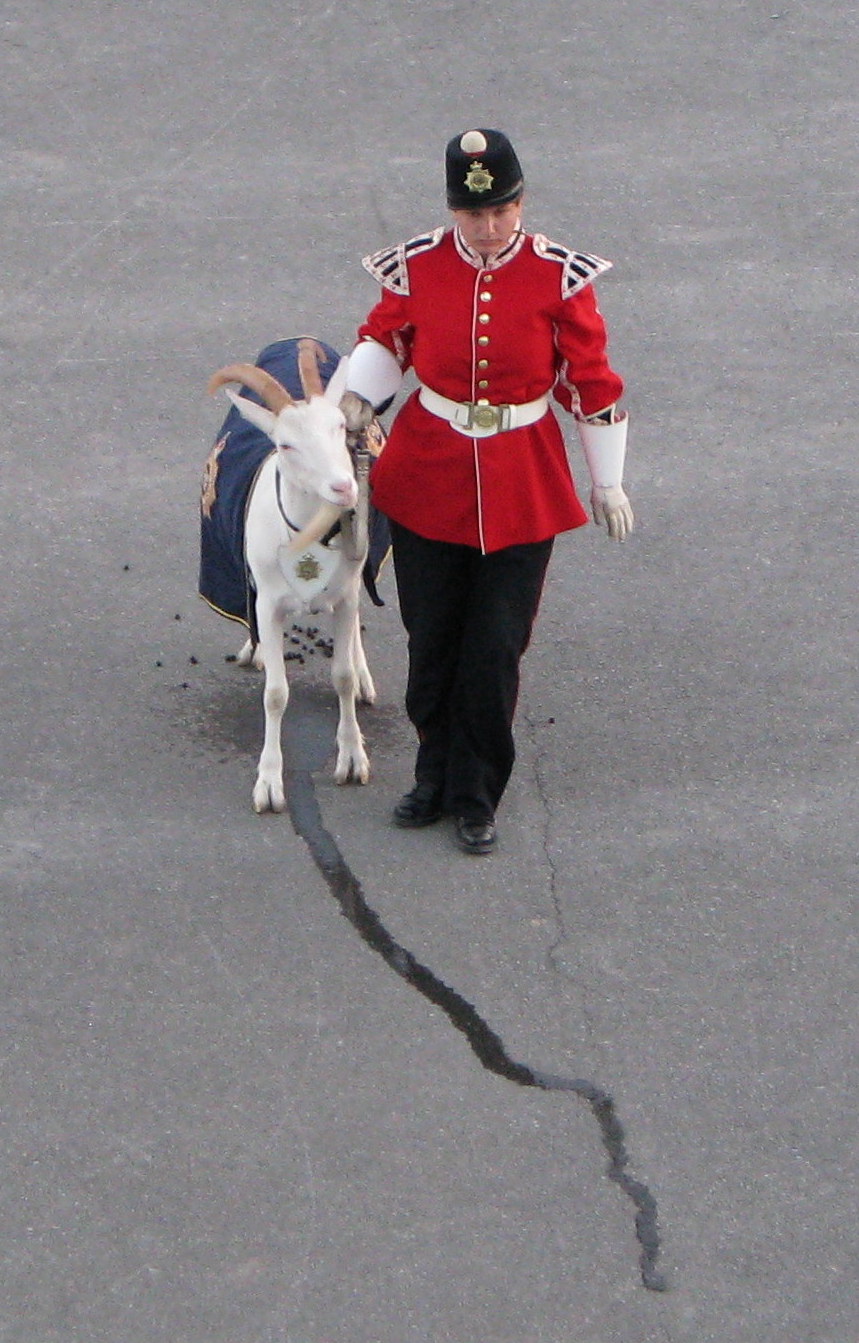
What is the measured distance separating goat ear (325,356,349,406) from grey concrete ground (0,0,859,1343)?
1.36 metres

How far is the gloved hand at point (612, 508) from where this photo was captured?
5.18 meters

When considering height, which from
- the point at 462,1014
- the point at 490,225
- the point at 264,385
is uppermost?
the point at 490,225

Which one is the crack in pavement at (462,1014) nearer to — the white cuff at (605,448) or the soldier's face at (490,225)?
the white cuff at (605,448)

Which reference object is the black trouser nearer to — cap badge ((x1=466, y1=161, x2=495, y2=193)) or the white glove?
the white glove

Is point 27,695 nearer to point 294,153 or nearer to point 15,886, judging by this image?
point 15,886

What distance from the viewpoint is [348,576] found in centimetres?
Result: 555

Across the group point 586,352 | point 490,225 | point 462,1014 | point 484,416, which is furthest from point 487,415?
point 462,1014

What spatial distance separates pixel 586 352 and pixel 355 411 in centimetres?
68

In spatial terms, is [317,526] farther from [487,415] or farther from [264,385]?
[487,415]

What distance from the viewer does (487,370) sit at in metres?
5.08

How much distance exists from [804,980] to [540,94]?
609 centimetres

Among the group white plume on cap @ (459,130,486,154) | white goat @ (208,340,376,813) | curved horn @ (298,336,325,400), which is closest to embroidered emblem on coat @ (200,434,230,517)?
white goat @ (208,340,376,813)

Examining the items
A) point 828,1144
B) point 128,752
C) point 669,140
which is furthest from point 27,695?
point 669,140

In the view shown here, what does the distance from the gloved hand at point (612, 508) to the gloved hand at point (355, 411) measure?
68 centimetres
